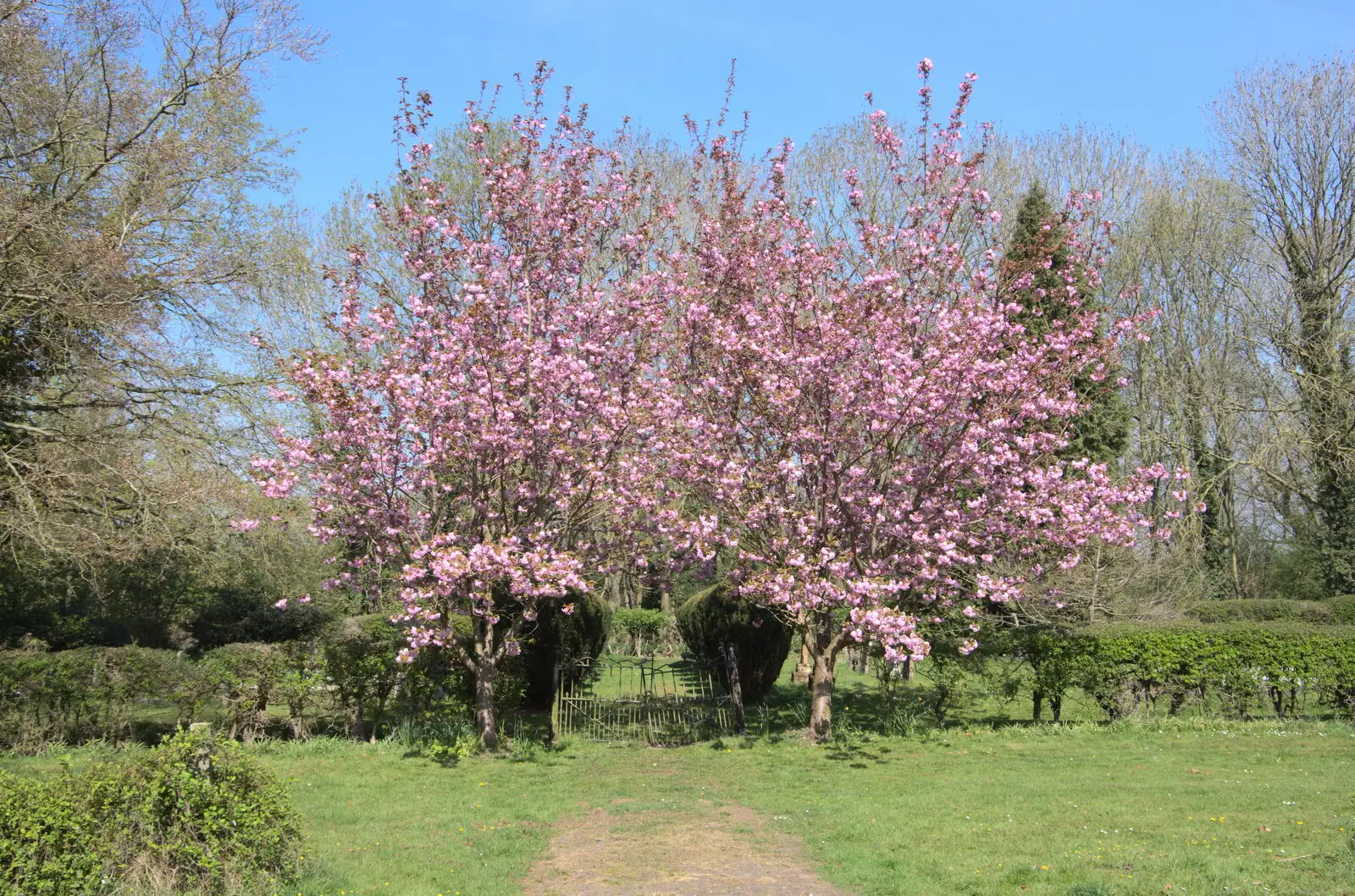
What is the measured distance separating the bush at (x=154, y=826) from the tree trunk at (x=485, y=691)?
551cm

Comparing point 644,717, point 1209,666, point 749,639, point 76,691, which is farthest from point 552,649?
point 1209,666

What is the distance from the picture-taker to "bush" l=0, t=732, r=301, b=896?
526cm

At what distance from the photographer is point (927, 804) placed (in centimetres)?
859

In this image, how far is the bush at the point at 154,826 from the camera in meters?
5.26

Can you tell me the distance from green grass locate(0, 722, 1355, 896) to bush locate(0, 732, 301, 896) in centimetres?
45

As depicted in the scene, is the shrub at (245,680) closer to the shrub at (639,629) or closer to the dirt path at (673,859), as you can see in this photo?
the dirt path at (673,859)

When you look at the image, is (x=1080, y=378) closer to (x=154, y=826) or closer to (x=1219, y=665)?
(x=1219, y=665)

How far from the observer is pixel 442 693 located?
1266 cm

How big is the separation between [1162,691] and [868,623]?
501cm

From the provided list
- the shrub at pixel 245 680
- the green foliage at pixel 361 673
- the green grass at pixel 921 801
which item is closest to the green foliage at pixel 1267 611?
the green grass at pixel 921 801

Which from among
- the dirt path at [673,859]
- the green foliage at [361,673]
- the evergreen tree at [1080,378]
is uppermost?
the evergreen tree at [1080,378]

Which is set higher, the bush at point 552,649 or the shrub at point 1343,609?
the shrub at point 1343,609

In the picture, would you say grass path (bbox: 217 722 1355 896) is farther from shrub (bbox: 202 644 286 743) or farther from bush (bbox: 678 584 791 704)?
bush (bbox: 678 584 791 704)

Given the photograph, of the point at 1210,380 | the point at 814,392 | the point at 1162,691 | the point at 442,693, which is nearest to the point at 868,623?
the point at 814,392
